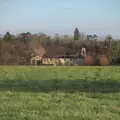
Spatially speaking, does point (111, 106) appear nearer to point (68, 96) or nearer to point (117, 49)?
point (68, 96)

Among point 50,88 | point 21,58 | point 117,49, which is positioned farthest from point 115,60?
point 50,88

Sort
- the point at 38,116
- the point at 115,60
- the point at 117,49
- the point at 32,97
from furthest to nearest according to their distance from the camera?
the point at 117,49 < the point at 115,60 < the point at 32,97 < the point at 38,116

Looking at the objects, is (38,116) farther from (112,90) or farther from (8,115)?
(112,90)

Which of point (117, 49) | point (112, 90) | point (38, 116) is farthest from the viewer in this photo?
point (117, 49)

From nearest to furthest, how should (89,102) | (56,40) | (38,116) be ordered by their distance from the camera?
(38,116), (89,102), (56,40)

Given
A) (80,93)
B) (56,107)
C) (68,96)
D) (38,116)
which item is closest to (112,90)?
(80,93)

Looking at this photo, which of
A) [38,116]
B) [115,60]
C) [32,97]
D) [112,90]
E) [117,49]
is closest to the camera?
[38,116]

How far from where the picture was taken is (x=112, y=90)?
13.8 meters

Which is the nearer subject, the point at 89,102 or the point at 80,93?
the point at 89,102

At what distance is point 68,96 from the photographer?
38.8 feet

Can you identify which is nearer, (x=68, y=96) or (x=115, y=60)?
(x=68, y=96)

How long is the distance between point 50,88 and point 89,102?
4061 millimetres

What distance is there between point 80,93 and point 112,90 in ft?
5.28

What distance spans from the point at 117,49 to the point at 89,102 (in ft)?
157
